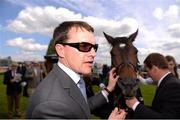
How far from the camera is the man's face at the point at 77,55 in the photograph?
2.53 m

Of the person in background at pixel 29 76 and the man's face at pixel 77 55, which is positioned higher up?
the man's face at pixel 77 55

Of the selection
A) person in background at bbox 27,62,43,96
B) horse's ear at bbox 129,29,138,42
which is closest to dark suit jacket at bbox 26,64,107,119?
horse's ear at bbox 129,29,138,42

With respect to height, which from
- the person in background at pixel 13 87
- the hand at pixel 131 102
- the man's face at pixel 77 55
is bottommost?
the person in background at pixel 13 87

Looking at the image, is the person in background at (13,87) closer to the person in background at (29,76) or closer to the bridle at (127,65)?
the person in background at (29,76)

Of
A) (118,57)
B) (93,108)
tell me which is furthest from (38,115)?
(118,57)

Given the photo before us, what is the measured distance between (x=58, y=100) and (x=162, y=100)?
2533 millimetres

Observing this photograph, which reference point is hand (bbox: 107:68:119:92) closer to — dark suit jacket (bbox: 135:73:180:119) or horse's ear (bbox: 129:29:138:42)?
dark suit jacket (bbox: 135:73:180:119)

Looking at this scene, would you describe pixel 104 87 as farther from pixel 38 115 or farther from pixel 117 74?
pixel 38 115

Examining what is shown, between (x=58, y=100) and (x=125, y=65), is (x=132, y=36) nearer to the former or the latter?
(x=125, y=65)

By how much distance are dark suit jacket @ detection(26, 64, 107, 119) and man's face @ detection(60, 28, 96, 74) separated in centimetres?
9

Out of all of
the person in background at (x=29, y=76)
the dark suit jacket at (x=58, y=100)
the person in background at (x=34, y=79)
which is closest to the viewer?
the dark suit jacket at (x=58, y=100)

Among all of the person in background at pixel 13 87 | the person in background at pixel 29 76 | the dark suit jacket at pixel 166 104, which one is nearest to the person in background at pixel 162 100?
the dark suit jacket at pixel 166 104

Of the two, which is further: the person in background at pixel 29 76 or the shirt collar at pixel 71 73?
the person in background at pixel 29 76

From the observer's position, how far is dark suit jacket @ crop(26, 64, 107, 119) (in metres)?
2.16
